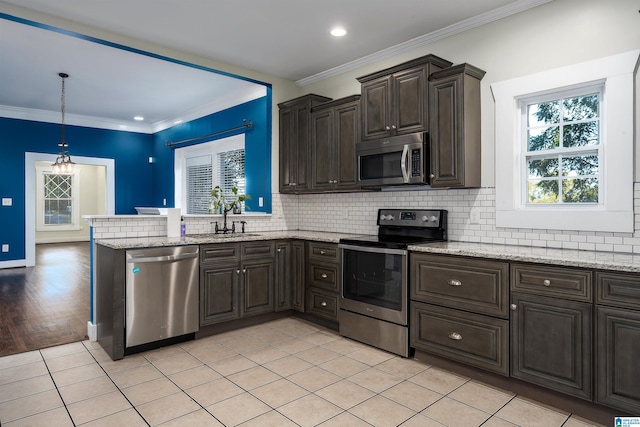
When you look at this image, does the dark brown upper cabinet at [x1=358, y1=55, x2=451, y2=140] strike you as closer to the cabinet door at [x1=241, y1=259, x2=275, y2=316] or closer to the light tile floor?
the cabinet door at [x1=241, y1=259, x2=275, y2=316]

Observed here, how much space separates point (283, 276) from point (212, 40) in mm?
2497

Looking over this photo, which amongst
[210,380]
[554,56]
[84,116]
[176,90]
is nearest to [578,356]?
[554,56]

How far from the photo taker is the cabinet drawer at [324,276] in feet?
12.9

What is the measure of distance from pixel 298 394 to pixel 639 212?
8.20ft

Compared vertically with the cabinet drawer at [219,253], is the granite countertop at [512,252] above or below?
above

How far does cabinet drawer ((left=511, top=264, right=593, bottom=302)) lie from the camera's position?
90.0 inches

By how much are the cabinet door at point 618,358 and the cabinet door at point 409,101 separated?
6.29ft

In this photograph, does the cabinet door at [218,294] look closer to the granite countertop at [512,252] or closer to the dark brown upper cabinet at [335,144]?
the granite countertop at [512,252]

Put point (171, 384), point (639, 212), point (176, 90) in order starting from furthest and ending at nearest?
1. point (176, 90)
2. point (171, 384)
3. point (639, 212)

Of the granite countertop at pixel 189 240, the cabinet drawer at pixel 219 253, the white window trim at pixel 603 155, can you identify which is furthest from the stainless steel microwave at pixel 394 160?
the cabinet drawer at pixel 219 253

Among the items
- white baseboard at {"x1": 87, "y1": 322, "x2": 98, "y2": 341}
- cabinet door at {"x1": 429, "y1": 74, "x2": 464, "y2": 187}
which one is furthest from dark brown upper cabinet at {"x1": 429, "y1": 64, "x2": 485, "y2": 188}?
white baseboard at {"x1": 87, "y1": 322, "x2": 98, "y2": 341}

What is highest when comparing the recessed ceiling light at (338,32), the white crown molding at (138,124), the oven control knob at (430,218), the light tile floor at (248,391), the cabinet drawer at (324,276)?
the white crown molding at (138,124)

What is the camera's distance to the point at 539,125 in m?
3.14

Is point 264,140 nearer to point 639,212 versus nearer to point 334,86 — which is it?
point 334,86
